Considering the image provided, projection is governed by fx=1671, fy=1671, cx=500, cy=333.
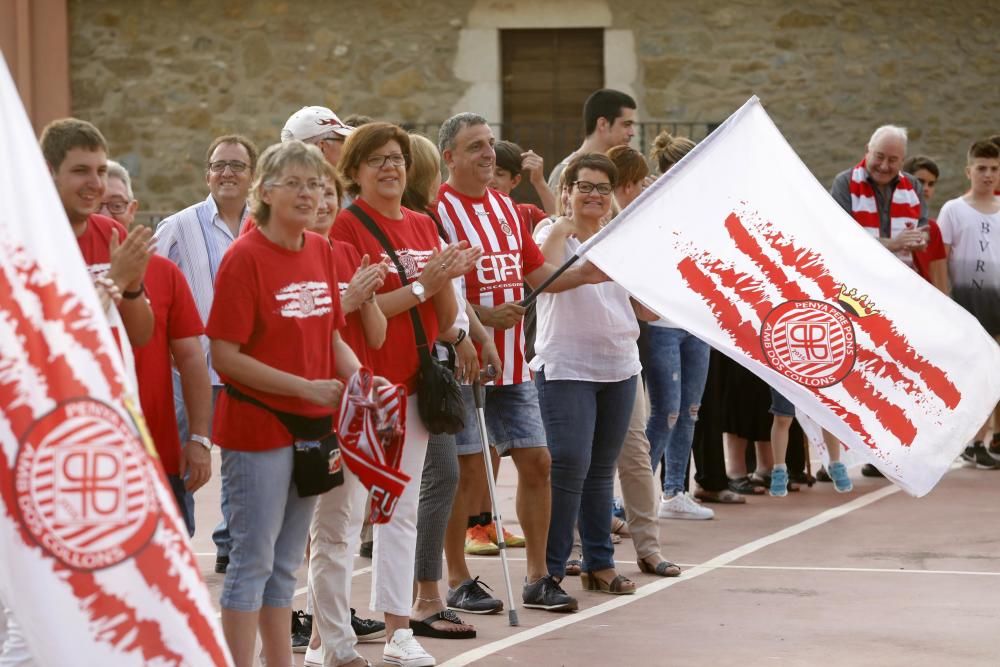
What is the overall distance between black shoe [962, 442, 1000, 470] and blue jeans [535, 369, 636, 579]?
5.20 m

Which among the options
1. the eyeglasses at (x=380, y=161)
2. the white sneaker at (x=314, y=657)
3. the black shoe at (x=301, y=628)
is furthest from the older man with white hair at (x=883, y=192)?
the white sneaker at (x=314, y=657)

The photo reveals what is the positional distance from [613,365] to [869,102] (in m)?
11.5

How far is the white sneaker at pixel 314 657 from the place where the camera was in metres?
5.95

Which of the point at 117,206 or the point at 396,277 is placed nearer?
the point at 396,277

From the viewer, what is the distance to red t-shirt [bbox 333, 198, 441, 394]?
604 cm

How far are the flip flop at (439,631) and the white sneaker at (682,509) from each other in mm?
3267

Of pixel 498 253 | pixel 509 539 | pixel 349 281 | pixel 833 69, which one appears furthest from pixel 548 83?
pixel 349 281

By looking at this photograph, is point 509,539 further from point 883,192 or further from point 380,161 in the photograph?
point 883,192

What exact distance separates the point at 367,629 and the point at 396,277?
1.48m

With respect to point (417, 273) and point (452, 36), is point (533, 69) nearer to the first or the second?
point (452, 36)

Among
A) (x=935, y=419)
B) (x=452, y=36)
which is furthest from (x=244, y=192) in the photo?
(x=452, y=36)

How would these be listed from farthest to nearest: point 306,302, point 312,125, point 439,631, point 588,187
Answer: point 588,187, point 312,125, point 439,631, point 306,302

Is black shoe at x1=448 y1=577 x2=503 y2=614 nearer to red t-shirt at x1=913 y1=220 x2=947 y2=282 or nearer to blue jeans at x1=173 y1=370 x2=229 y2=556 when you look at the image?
blue jeans at x1=173 y1=370 x2=229 y2=556

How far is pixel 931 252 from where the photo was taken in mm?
11938
